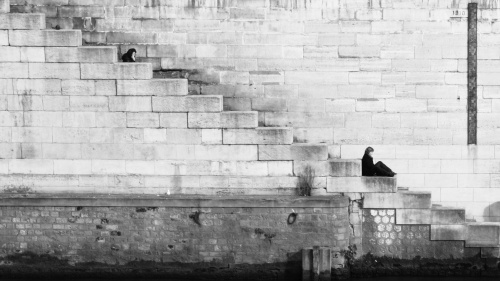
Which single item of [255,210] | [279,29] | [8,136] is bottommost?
[255,210]

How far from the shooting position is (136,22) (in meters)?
22.3

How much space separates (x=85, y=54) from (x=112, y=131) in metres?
1.47

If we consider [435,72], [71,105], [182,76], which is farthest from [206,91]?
[435,72]

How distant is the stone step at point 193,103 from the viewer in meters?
21.3

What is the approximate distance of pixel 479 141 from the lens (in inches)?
885

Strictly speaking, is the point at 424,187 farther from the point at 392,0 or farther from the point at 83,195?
the point at 83,195

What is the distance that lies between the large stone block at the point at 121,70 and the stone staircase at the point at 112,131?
2cm

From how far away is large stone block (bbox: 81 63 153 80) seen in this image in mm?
21328

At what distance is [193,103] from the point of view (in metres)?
21.3

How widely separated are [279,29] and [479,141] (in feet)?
14.2

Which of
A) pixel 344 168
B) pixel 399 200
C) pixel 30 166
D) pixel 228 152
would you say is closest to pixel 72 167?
pixel 30 166

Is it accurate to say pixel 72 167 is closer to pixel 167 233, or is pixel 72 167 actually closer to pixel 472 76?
pixel 167 233

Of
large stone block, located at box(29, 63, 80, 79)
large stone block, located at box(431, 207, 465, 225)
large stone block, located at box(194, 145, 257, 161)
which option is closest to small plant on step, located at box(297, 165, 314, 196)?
large stone block, located at box(194, 145, 257, 161)

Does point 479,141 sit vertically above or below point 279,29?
below
